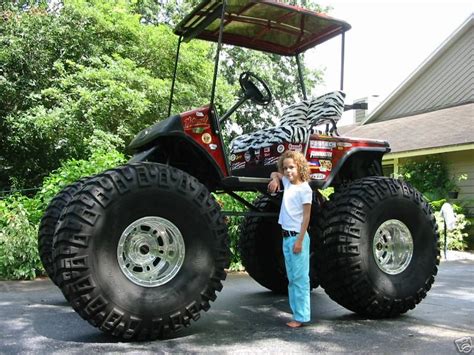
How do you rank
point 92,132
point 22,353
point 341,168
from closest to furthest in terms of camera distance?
1. point 22,353
2. point 341,168
3. point 92,132

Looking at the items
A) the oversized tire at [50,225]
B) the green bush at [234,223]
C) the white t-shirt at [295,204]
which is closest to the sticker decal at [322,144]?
the white t-shirt at [295,204]

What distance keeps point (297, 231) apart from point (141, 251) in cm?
131

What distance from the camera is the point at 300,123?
237 inches

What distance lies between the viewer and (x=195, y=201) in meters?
3.98

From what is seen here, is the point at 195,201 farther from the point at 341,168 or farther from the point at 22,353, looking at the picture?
the point at 341,168

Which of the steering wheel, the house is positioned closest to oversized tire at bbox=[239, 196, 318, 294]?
the steering wheel

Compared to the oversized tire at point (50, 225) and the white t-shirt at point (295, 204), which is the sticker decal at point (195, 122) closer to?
the white t-shirt at point (295, 204)

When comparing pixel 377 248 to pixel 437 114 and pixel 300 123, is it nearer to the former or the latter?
pixel 300 123

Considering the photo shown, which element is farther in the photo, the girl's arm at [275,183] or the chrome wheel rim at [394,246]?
the chrome wheel rim at [394,246]

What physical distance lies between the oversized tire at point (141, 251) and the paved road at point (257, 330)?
0.26 metres

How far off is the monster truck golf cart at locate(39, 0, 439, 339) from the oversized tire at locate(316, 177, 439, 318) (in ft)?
0.04

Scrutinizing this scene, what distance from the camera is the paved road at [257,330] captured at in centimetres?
364

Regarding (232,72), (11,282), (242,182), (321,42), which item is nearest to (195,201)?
(242,182)

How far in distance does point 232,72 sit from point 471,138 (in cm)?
842
